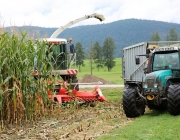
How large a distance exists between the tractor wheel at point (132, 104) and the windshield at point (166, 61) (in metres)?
1.18

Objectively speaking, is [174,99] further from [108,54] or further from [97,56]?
Result: [108,54]

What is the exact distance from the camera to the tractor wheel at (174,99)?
8.34m

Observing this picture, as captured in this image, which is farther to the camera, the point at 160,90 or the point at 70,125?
the point at 160,90

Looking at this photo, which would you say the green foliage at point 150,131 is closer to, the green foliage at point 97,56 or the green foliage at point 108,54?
the green foliage at point 97,56

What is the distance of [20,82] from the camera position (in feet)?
27.0

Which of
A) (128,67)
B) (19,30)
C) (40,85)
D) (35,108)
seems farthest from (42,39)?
(128,67)

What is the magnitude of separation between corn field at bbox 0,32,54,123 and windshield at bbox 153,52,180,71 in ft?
10.9

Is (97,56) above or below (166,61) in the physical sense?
above

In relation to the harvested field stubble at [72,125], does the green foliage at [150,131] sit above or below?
above

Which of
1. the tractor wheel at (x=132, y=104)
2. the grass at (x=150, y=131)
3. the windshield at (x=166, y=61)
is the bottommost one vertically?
the grass at (x=150, y=131)

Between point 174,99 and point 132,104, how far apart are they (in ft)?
3.85

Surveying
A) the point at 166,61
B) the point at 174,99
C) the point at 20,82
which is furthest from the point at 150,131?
the point at 166,61

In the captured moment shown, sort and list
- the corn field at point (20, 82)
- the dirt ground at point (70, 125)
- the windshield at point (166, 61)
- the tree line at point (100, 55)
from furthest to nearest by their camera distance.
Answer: the tree line at point (100, 55) → the windshield at point (166, 61) → the corn field at point (20, 82) → the dirt ground at point (70, 125)

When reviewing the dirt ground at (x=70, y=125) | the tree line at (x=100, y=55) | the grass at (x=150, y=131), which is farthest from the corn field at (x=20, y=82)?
the tree line at (x=100, y=55)
